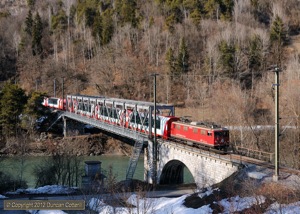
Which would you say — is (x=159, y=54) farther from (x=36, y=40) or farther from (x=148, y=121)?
(x=148, y=121)

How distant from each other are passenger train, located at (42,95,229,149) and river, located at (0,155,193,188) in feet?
15.9

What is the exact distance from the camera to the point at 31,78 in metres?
78.0

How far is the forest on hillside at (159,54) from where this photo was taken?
5372 centimetres

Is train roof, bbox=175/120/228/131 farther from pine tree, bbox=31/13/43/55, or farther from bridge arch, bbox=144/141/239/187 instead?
pine tree, bbox=31/13/43/55

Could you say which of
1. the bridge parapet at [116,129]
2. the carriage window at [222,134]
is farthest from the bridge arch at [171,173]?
the carriage window at [222,134]

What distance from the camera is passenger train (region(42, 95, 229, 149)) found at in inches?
1029

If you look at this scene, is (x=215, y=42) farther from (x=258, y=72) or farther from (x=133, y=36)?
(x=133, y=36)

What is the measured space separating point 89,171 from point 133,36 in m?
58.2

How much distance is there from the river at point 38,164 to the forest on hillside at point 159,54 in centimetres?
779

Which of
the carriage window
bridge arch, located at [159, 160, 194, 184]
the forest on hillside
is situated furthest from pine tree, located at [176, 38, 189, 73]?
the carriage window

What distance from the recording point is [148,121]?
32.1 metres

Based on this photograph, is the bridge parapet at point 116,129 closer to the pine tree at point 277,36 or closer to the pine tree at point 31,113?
the pine tree at point 31,113

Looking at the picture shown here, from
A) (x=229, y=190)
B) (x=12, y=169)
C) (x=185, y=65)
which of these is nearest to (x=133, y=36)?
(x=185, y=65)

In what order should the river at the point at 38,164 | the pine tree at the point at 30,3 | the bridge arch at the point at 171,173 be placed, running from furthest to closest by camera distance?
the pine tree at the point at 30,3 < the river at the point at 38,164 < the bridge arch at the point at 171,173
